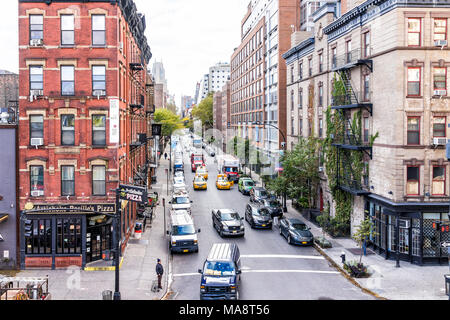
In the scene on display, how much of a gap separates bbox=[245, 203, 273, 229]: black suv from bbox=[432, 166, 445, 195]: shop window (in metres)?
13.6

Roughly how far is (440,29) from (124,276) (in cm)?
2320

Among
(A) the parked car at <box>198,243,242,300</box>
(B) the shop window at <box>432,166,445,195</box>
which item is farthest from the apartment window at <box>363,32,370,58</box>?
(A) the parked car at <box>198,243,242,300</box>

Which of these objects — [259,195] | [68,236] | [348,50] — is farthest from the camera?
[259,195]

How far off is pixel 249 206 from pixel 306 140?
33.2 ft

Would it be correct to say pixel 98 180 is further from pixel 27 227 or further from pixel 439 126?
pixel 439 126

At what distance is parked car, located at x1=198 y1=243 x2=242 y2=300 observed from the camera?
19322 mm

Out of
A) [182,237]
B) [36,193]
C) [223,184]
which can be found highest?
[36,193]

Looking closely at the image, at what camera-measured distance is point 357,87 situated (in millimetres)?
32312

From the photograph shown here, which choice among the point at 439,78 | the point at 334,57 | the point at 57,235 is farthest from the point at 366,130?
the point at 57,235

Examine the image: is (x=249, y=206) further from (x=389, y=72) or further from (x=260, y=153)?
(x=260, y=153)

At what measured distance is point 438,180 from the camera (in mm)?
26844

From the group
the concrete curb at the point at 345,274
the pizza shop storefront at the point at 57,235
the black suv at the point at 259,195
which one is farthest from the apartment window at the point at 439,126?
the black suv at the point at 259,195

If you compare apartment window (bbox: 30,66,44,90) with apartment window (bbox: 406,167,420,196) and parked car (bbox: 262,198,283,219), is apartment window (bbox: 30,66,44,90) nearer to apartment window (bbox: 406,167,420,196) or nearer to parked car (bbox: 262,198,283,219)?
parked car (bbox: 262,198,283,219)
